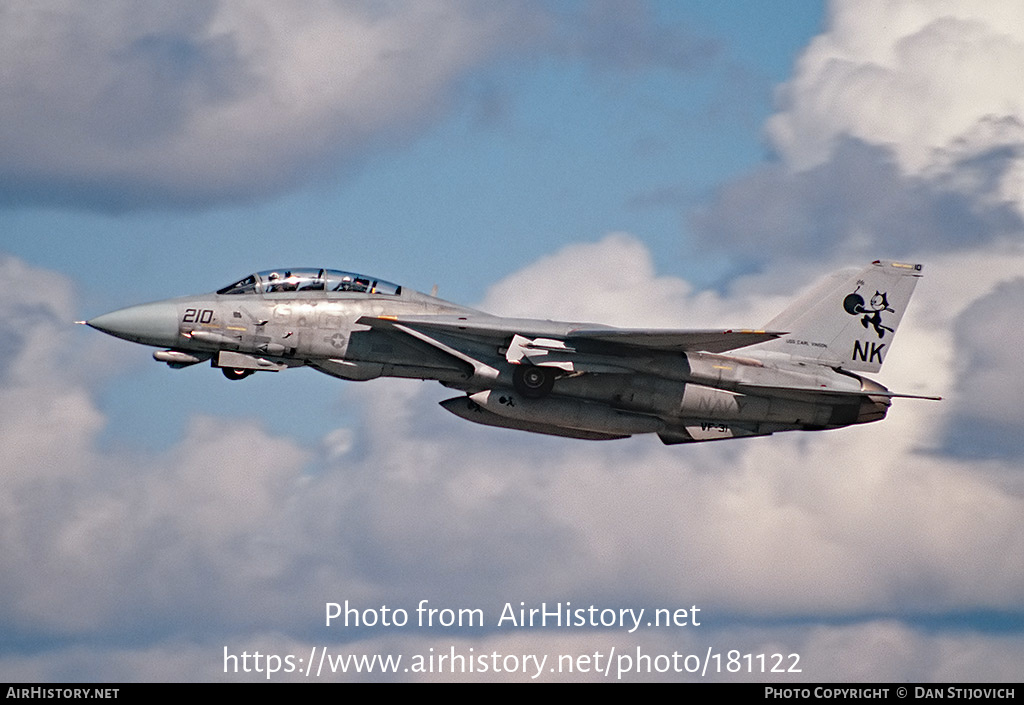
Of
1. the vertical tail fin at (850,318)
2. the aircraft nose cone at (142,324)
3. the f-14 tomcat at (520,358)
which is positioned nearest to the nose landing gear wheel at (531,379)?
the f-14 tomcat at (520,358)

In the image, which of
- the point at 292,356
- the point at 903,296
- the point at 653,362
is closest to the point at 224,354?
the point at 292,356

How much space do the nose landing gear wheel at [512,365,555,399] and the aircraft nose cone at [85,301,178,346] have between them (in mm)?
6899

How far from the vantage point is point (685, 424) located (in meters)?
32.7

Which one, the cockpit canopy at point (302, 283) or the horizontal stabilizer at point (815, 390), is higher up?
the cockpit canopy at point (302, 283)

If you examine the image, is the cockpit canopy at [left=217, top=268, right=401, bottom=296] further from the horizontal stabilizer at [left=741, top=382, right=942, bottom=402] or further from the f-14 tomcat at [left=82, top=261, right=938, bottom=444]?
the horizontal stabilizer at [left=741, top=382, right=942, bottom=402]

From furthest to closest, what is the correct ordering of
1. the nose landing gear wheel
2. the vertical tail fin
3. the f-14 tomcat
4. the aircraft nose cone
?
the vertical tail fin
the nose landing gear wheel
the f-14 tomcat
the aircraft nose cone

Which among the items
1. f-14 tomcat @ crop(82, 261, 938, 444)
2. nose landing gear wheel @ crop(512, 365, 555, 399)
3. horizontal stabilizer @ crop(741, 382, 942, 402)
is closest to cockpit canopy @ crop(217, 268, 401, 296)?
f-14 tomcat @ crop(82, 261, 938, 444)

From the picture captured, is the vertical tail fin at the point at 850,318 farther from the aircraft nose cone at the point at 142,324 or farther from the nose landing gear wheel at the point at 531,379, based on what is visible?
the aircraft nose cone at the point at 142,324

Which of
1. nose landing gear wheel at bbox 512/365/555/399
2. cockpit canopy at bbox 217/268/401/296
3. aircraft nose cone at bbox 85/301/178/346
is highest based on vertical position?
cockpit canopy at bbox 217/268/401/296

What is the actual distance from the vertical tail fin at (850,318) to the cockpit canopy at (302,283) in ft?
29.3

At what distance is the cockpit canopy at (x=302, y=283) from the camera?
99.7ft

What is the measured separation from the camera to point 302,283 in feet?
100

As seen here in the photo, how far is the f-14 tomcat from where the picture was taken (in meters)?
29.8
